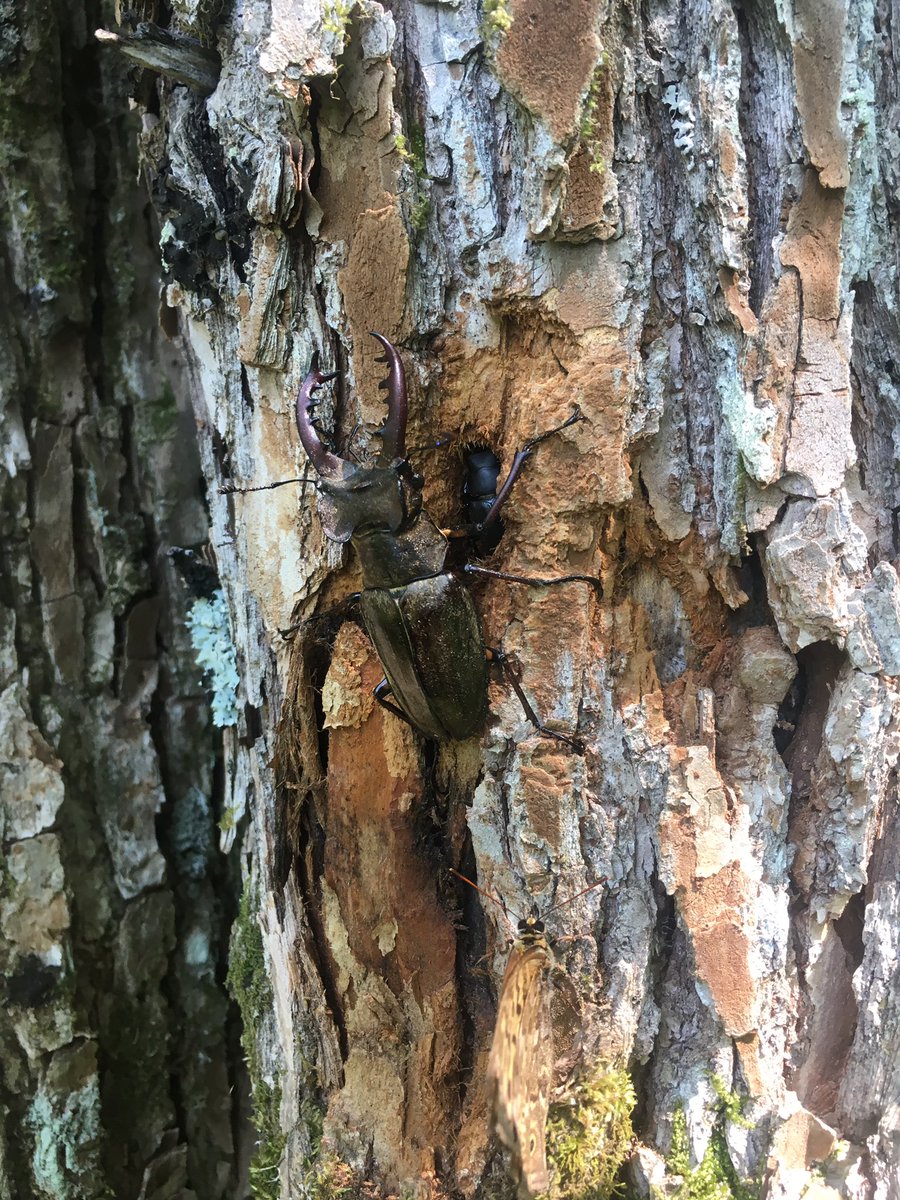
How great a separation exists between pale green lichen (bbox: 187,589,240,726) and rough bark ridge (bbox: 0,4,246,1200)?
146 millimetres

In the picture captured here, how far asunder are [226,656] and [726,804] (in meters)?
1.48

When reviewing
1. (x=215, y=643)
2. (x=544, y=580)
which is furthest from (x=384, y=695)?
(x=215, y=643)

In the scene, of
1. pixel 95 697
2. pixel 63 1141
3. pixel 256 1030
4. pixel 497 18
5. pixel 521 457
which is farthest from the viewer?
pixel 95 697

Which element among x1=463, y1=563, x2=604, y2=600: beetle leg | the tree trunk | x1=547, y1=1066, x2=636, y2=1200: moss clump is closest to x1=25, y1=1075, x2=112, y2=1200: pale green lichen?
the tree trunk

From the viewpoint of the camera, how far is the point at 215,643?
251cm

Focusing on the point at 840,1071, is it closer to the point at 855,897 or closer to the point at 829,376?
the point at 855,897

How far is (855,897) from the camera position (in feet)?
5.64

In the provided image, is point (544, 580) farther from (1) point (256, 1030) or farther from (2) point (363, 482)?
(1) point (256, 1030)

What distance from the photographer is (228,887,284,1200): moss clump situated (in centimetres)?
209

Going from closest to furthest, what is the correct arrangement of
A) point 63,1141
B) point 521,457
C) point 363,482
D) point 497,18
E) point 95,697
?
point 497,18, point 521,457, point 363,482, point 63,1141, point 95,697

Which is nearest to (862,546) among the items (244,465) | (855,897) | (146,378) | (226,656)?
(855,897)

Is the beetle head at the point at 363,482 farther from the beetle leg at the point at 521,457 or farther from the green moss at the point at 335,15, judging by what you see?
the green moss at the point at 335,15

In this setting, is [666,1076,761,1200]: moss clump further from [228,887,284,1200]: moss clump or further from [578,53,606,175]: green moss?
[578,53,606,175]: green moss

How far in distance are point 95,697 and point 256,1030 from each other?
1.08 meters
